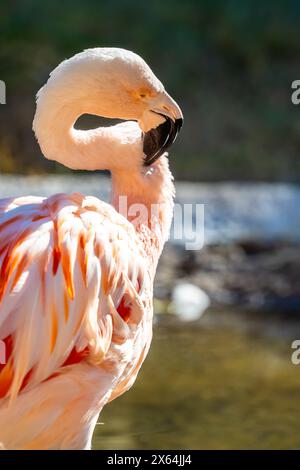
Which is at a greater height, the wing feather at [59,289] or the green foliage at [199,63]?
the green foliage at [199,63]

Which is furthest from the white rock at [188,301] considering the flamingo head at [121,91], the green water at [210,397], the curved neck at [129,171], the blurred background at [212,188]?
the flamingo head at [121,91]

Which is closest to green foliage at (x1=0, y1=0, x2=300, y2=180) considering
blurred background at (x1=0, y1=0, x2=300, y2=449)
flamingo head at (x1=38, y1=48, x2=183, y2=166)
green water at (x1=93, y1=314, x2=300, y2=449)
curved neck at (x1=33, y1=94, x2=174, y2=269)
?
blurred background at (x1=0, y1=0, x2=300, y2=449)

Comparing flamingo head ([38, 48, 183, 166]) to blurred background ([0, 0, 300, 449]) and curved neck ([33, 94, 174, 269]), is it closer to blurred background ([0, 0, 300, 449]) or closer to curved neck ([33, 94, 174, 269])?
curved neck ([33, 94, 174, 269])

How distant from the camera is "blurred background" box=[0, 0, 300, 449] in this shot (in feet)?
17.2

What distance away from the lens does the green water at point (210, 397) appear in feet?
16.0

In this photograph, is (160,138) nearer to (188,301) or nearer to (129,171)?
(129,171)

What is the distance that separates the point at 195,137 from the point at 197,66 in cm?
135

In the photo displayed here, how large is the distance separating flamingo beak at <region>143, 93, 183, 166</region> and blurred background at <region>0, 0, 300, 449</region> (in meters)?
1.65

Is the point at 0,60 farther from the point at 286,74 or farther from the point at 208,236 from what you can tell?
the point at 208,236

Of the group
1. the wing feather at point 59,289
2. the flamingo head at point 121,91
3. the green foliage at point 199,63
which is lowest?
the wing feather at point 59,289

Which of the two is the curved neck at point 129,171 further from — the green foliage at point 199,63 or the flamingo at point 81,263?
the green foliage at point 199,63

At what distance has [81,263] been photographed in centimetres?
317

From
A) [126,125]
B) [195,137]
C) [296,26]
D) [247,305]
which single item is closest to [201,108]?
[195,137]

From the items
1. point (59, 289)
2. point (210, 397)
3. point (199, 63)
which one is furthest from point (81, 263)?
point (199, 63)
